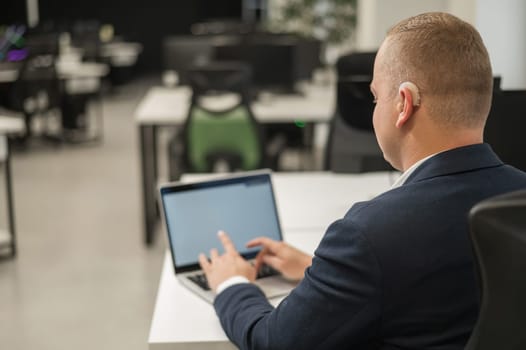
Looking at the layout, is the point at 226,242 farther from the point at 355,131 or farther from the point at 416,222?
the point at 355,131

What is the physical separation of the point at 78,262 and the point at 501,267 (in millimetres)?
3733

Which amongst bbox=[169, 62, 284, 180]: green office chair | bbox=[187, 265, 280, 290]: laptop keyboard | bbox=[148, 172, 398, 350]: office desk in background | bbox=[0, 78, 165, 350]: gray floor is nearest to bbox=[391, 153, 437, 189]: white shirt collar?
bbox=[148, 172, 398, 350]: office desk in background

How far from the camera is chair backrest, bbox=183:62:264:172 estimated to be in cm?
389

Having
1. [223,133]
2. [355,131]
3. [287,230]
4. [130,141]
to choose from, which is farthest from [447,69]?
[130,141]

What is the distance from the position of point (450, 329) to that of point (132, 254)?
3.49 m

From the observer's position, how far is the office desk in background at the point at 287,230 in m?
1.58

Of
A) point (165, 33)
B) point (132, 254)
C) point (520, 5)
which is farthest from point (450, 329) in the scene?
point (165, 33)

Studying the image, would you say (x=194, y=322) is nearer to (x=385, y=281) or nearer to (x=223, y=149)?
(x=385, y=281)

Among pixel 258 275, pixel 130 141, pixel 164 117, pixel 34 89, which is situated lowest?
pixel 130 141

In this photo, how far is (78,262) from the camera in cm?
434

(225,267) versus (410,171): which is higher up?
(410,171)

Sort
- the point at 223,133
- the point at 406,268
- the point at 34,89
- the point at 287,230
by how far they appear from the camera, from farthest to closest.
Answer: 1. the point at 34,89
2. the point at 223,133
3. the point at 287,230
4. the point at 406,268

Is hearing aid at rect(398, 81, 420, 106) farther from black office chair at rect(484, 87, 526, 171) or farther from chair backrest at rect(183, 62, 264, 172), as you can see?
chair backrest at rect(183, 62, 264, 172)

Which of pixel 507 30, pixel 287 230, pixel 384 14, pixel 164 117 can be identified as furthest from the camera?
pixel 384 14
